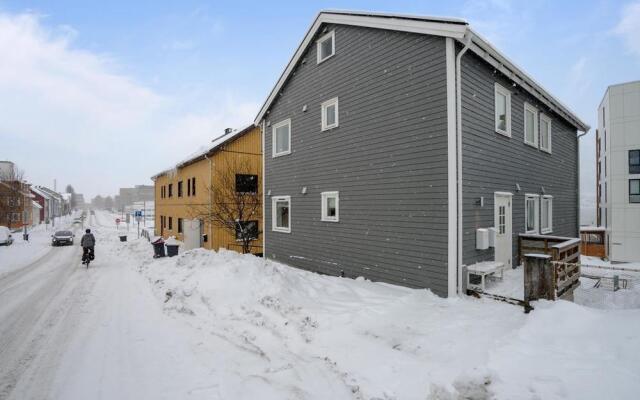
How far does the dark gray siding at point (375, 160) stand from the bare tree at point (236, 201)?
443cm

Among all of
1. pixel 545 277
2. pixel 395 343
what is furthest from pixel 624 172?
pixel 395 343

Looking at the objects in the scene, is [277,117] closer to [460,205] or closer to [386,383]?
[460,205]

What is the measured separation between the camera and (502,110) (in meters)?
10.5

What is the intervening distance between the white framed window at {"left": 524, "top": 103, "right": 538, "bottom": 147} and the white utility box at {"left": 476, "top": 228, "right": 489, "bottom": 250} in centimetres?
489

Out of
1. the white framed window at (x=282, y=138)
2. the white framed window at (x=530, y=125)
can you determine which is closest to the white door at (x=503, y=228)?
the white framed window at (x=530, y=125)

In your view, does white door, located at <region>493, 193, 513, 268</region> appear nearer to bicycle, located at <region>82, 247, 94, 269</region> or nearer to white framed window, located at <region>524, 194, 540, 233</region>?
white framed window, located at <region>524, 194, 540, 233</region>

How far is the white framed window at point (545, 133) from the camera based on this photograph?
1302 centimetres

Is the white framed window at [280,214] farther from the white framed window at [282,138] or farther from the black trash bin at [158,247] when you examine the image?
the black trash bin at [158,247]

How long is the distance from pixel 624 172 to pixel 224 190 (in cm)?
3510

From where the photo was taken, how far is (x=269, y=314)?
23.7ft

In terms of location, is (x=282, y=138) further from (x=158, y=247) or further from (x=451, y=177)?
(x=158, y=247)

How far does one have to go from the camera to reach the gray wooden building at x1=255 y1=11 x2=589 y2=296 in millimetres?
8414

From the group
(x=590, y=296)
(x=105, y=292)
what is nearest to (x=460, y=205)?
(x=590, y=296)

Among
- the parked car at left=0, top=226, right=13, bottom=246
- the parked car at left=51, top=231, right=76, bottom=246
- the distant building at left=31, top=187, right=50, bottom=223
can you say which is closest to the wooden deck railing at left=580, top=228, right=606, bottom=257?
the parked car at left=51, top=231, right=76, bottom=246
